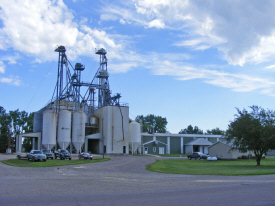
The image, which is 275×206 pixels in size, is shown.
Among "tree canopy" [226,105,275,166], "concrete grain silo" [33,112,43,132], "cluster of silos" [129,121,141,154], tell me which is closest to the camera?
"tree canopy" [226,105,275,166]

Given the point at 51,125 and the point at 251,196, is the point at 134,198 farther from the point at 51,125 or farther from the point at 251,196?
the point at 51,125

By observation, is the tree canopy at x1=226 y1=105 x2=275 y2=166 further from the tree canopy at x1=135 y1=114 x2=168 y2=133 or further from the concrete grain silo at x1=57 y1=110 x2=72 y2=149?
the tree canopy at x1=135 y1=114 x2=168 y2=133

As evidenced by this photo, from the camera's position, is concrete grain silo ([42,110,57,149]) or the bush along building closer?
concrete grain silo ([42,110,57,149])

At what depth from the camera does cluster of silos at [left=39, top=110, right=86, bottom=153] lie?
6400cm

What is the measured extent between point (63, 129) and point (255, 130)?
Answer: 43057 mm

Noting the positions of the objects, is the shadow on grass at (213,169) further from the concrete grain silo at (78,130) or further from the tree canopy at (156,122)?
the tree canopy at (156,122)

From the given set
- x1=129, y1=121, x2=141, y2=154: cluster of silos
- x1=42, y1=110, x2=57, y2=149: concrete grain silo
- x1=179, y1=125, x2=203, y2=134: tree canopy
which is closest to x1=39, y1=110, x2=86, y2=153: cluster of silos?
x1=42, y1=110, x2=57, y2=149: concrete grain silo

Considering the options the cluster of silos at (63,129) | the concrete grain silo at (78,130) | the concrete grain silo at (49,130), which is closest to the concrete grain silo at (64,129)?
the cluster of silos at (63,129)

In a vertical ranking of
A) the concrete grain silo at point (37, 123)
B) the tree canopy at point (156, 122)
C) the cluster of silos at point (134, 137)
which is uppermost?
the tree canopy at point (156, 122)

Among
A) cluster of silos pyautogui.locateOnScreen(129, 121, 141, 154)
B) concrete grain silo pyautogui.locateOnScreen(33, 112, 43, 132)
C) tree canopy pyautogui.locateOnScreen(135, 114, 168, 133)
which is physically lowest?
cluster of silos pyautogui.locateOnScreen(129, 121, 141, 154)

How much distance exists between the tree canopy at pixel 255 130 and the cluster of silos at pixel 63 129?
38170 mm

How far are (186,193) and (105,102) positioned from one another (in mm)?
66626

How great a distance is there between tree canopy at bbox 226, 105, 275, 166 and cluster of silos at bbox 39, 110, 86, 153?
125ft

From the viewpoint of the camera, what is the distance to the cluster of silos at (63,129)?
2520 inches
